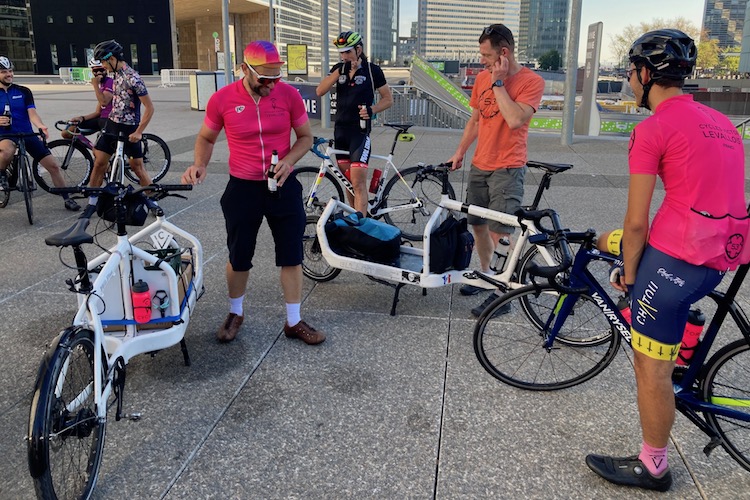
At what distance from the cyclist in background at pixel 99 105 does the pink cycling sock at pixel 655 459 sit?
7.44 metres

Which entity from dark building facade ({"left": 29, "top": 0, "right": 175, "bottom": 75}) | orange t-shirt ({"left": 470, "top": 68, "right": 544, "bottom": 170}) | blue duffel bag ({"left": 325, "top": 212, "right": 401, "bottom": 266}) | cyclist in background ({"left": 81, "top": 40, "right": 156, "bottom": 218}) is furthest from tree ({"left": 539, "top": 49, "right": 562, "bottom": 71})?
blue duffel bag ({"left": 325, "top": 212, "right": 401, "bottom": 266})

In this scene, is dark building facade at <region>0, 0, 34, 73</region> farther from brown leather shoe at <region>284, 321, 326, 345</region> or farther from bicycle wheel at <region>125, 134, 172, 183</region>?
brown leather shoe at <region>284, 321, 326, 345</region>

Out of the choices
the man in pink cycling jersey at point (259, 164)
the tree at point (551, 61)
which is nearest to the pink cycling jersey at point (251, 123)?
the man in pink cycling jersey at point (259, 164)

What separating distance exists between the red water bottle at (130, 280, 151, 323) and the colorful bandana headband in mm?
1455

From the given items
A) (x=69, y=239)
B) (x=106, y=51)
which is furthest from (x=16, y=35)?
(x=69, y=239)

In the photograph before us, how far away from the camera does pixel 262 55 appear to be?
3578 mm

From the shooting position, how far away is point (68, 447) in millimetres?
2490

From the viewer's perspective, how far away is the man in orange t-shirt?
430cm

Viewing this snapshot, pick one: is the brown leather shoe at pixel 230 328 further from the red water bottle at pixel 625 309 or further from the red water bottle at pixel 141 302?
the red water bottle at pixel 625 309

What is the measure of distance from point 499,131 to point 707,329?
2238 millimetres

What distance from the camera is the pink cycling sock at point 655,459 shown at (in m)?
2.64

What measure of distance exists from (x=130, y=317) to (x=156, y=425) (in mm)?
643

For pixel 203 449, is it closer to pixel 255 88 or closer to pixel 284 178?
pixel 284 178

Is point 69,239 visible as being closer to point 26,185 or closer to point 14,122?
point 26,185
